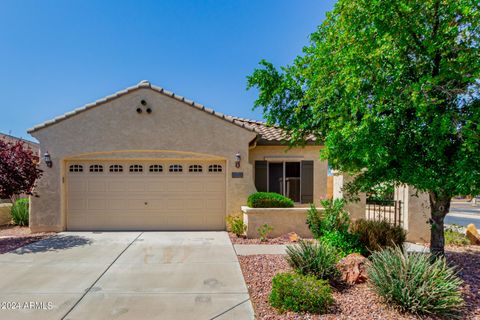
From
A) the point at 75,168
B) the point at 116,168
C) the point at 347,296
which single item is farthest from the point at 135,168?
the point at 347,296

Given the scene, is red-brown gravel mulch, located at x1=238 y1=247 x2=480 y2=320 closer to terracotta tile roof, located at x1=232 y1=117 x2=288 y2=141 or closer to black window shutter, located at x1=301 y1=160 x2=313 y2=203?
black window shutter, located at x1=301 y1=160 x2=313 y2=203

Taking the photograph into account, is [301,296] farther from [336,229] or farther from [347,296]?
[336,229]

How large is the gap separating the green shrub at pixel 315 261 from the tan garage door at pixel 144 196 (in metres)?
5.31

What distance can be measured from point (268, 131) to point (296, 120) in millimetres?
4784

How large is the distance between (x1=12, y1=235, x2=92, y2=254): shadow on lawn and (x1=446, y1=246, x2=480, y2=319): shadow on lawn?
9960 mm

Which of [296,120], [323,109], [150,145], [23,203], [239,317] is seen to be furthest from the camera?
[23,203]

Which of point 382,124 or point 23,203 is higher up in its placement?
point 382,124

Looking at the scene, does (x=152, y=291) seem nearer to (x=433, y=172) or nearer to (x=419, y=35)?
(x=433, y=172)

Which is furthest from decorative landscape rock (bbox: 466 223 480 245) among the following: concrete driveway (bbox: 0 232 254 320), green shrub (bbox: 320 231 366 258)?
concrete driveway (bbox: 0 232 254 320)

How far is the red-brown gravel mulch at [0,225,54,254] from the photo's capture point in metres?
8.58

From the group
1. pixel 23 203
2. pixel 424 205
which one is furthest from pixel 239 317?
pixel 23 203

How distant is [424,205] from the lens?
9.32 metres

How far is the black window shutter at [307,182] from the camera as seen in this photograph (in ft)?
38.4

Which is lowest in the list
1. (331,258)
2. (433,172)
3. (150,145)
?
(331,258)
